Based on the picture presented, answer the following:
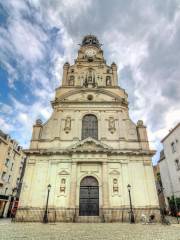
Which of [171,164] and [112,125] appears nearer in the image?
[112,125]

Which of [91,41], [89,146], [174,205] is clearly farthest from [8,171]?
[91,41]

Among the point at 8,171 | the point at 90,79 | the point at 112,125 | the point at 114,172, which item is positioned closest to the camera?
the point at 114,172

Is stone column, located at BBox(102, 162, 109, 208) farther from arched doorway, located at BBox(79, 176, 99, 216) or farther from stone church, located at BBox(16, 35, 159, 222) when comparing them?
arched doorway, located at BBox(79, 176, 99, 216)

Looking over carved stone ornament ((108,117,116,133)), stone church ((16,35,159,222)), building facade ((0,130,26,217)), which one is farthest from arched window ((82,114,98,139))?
building facade ((0,130,26,217))

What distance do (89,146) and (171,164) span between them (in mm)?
13724

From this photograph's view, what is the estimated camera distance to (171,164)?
2550 cm

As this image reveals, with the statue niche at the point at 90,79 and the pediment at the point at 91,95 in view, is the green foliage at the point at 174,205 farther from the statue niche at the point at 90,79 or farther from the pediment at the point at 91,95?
A: the statue niche at the point at 90,79

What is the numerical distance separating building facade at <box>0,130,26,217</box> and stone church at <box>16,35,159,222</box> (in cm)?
1081

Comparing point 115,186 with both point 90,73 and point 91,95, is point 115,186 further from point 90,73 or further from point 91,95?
point 90,73

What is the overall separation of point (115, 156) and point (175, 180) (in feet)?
36.6

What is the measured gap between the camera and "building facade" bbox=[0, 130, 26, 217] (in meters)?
27.4

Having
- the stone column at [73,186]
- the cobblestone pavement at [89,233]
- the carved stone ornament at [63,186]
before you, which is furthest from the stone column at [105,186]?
the cobblestone pavement at [89,233]

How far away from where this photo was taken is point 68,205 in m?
16.8

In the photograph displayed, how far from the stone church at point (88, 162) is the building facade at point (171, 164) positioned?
6.55 m
